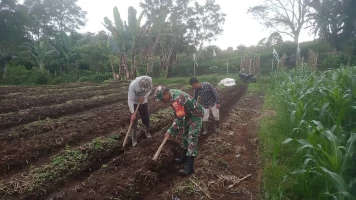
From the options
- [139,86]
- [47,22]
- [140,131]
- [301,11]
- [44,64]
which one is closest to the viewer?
[139,86]

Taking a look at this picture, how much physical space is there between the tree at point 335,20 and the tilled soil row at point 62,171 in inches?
389

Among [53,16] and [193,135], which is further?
[53,16]

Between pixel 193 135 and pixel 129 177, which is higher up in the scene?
pixel 193 135

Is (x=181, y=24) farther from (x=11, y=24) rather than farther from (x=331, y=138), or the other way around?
(x=331, y=138)

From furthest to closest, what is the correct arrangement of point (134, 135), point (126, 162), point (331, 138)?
point (134, 135), point (126, 162), point (331, 138)

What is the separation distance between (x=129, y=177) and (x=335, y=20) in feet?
35.1

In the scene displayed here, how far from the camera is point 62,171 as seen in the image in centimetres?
374

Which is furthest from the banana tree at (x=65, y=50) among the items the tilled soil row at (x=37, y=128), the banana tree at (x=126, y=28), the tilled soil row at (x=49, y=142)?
the tilled soil row at (x=49, y=142)

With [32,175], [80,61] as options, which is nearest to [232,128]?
[32,175]

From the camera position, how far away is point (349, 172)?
2.83 meters

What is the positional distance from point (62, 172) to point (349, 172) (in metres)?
3.73

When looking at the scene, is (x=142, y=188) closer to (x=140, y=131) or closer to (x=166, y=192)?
(x=166, y=192)

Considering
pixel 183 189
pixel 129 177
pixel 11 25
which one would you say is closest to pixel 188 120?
pixel 183 189

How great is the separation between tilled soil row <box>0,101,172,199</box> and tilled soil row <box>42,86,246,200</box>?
26cm
